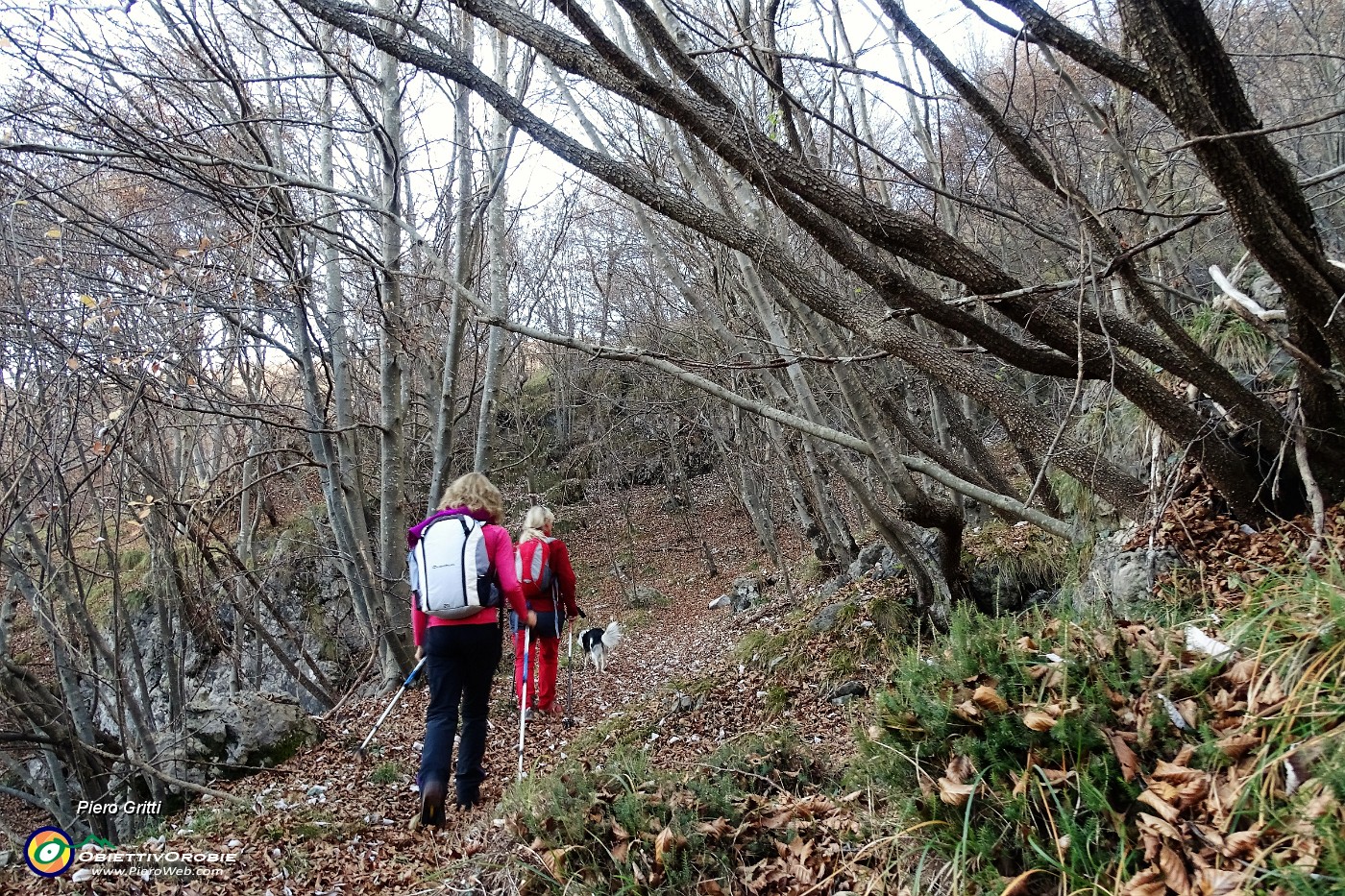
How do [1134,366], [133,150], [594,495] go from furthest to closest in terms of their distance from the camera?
1. [594,495]
2. [133,150]
3. [1134,366]

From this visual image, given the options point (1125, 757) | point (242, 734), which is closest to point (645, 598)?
point (242, 734)

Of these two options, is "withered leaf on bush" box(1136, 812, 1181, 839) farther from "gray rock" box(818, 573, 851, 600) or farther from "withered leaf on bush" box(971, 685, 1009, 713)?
"gray rock" box(818, 573, 851, 600)

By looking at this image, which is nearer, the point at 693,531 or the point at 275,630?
the point at 275,630

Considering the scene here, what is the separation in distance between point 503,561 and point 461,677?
2.25 ft

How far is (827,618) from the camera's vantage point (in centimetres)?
683

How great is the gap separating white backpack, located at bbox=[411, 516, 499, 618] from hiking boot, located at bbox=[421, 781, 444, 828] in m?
0.91

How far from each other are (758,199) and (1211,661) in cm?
410

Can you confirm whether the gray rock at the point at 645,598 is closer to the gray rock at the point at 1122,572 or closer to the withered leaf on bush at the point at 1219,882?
the gray rock at the point at 1122,572

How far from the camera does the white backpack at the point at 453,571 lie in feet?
12.9

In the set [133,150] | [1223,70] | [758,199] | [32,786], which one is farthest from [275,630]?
[1223,70]

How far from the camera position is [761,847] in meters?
2.66

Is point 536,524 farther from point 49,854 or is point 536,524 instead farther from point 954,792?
point 954,792

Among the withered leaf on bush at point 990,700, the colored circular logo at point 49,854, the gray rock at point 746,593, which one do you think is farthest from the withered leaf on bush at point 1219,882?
the gray rock at point 746,593

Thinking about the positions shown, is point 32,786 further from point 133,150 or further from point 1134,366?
point 1134,366
